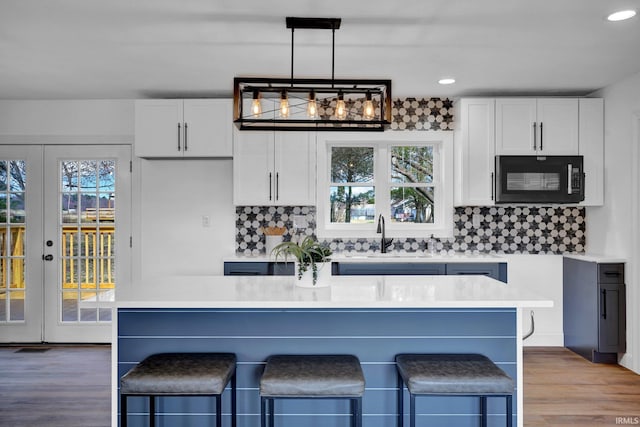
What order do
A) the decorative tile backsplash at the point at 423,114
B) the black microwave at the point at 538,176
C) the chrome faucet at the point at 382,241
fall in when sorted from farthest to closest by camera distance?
the decorative tile backsplash at the point at 423,114, the chrome faucet at the point at 382,241, the black microwave at the point at 538,176

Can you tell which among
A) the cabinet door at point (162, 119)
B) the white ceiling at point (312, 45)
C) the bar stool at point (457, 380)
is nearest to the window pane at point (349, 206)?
the white ceiling at point (312, 45)

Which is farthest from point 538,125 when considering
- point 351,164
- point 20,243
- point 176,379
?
point 20,243

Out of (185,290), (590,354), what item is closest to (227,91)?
(185,290)

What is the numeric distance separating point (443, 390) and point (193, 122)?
3.28m

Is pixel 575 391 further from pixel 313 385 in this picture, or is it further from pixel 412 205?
pixel 313 385

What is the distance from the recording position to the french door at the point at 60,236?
4805 millimetres

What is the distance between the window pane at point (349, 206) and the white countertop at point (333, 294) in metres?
1.93

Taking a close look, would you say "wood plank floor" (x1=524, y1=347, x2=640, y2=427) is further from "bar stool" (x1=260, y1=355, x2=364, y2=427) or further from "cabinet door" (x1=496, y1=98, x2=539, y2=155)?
"cabinet door" (x1=496, y1=98, x2=539, y2=155)

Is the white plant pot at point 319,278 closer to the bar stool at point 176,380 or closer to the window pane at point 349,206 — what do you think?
the bar stool at point 176,380

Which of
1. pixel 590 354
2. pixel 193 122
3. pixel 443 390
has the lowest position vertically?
pixel 590 354

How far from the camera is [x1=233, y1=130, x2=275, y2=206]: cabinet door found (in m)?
4.45

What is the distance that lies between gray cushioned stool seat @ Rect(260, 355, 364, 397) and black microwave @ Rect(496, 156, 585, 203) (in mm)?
2785

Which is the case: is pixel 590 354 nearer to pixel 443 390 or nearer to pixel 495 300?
pixel 495 300

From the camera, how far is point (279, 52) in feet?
11.3
